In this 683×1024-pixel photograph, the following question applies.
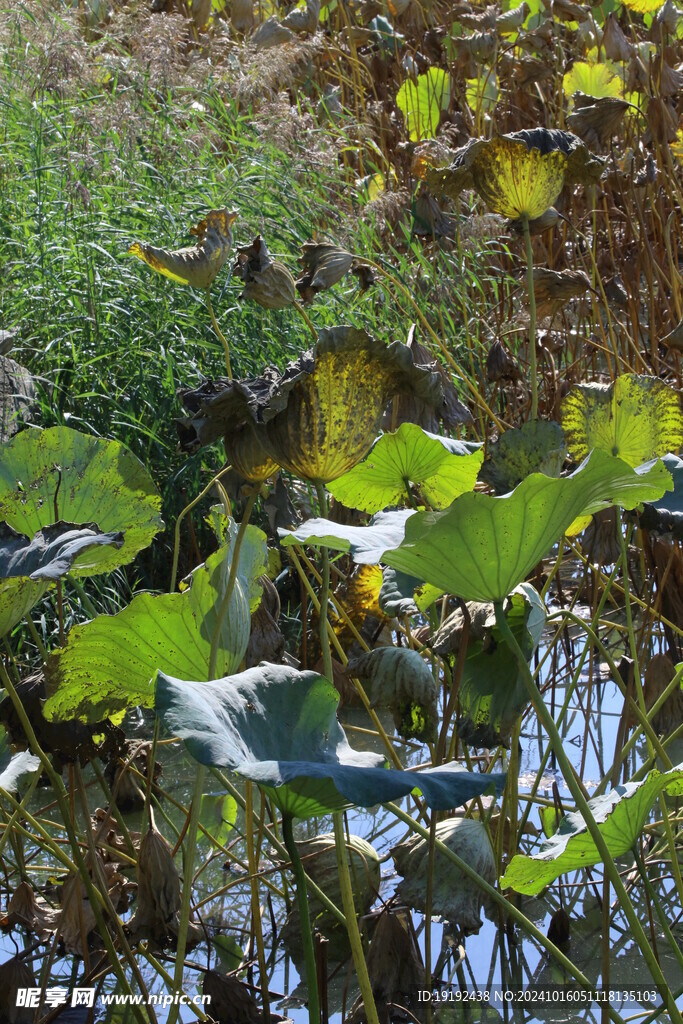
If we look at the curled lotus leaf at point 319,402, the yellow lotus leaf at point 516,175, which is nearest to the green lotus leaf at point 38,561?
the curled lotus leaf at point 319,402

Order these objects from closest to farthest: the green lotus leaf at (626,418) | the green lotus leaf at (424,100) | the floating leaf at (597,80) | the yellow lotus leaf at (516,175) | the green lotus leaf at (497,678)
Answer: the green lotus leaf at (497,678) → the green lotus leaf at (626,418) → the yellow lotus leaf at (516,175) → the floating leaf at (597,80) → the green lotus leaf at (424,100)

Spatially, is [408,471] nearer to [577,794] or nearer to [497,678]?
[497,678]

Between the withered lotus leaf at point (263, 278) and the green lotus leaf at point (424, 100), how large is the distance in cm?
230

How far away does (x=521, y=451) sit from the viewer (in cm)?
134

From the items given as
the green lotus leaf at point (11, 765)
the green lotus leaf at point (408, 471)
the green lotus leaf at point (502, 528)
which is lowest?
the green lotus leaf at point (11, 765)

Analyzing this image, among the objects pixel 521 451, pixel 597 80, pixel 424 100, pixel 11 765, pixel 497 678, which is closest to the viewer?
pixel 497 678

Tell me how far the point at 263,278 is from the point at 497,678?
2.19 ft

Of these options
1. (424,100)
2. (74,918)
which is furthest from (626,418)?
(424,100)

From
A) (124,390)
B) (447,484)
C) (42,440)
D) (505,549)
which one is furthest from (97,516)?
(124,390)

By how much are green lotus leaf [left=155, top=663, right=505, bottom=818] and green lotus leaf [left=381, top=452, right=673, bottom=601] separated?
138 mm

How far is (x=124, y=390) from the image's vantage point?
95.7 inches

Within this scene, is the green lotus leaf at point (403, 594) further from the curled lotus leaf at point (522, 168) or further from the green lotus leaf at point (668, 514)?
the curled lotus leaf at point (522, 168)

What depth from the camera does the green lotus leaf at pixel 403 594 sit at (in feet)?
3.52

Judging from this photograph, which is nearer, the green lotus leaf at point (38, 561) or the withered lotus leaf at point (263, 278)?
the green lotus leaf at point (38, 561)
